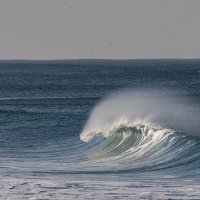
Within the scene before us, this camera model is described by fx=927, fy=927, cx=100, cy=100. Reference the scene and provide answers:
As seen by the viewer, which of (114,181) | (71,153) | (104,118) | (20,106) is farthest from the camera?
(20,106)

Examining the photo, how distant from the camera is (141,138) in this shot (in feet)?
194

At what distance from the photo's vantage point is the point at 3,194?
130ft

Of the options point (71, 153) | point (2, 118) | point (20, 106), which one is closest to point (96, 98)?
point (20, 106)

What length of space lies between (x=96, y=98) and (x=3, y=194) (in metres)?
80.8

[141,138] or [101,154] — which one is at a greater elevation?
[141,138]

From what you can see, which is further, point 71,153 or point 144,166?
point 71,153

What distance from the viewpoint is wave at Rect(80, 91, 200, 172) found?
50562 mm

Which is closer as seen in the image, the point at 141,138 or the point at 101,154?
the point at 101,154

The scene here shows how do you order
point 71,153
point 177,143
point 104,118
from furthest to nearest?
point 104,118
point 71,153
point 177,143

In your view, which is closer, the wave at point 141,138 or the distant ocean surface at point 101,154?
the distant ocean surface at point 101,154

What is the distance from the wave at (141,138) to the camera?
166 feet

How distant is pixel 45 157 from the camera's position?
179 ft

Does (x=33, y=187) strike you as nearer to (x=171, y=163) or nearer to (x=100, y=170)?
(x=100, y=170)

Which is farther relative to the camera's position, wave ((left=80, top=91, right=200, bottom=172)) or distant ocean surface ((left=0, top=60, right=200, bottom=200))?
wave ((left=80, top=91, right=200, bottom=172))
